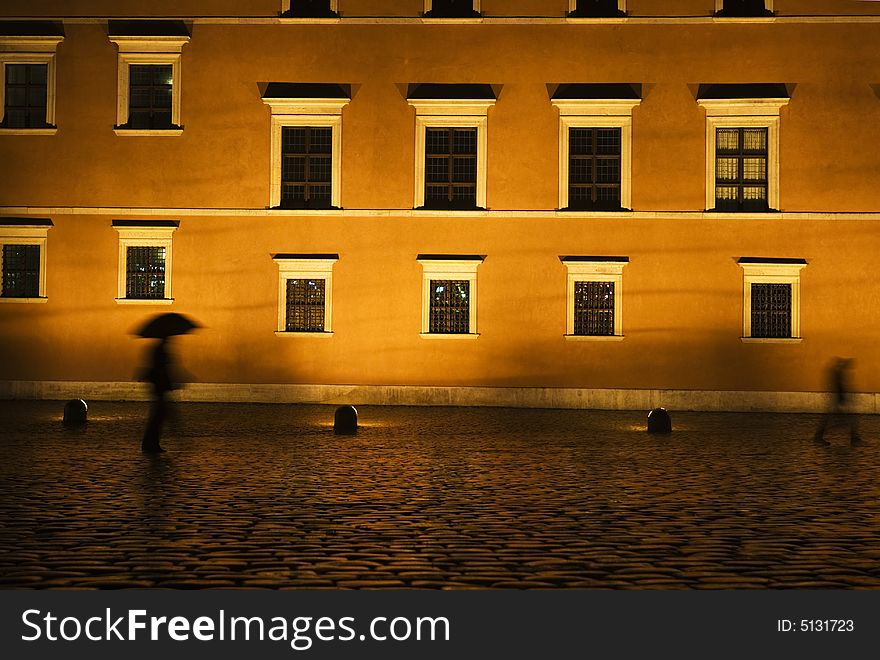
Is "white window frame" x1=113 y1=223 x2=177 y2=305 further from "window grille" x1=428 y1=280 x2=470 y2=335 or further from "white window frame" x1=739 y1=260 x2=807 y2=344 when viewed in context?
"white window frame" x1=739 y1=260 x2=807 y2=344

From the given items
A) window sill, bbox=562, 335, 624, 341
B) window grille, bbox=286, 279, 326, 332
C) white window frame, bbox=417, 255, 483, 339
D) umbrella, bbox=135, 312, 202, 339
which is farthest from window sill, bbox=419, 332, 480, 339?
umbrella, bbox=135, 312, 202, 339

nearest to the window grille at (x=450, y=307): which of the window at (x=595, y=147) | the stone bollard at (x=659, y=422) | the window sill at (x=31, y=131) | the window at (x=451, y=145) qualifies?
the window at (x=451, y=145)

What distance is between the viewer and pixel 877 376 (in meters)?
28.9

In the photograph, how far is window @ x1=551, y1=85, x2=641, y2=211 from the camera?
29.4 metres

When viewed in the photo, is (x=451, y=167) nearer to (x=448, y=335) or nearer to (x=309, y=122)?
(x=309, y=122)

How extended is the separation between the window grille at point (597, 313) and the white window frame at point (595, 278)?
139 millimetres

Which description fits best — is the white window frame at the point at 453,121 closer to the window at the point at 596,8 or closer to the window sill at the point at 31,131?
the window at the point at 596,8

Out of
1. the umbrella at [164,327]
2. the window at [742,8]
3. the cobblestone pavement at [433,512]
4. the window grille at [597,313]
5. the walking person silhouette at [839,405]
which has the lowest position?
the cobblestone pavement at [433,512]

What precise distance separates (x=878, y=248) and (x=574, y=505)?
833 inches

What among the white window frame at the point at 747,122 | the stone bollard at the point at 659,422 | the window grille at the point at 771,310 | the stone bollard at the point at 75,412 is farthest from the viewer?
the window grille at the point at 771,310

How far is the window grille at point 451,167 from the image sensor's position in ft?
97.8

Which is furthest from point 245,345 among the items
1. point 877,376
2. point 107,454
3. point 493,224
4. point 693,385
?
point 877,376

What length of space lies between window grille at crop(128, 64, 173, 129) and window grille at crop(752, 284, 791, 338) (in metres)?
16.3

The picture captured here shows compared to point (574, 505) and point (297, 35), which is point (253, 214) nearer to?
point (297, 35)
